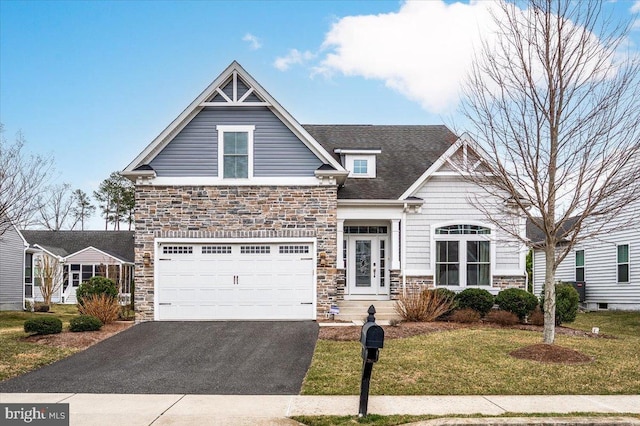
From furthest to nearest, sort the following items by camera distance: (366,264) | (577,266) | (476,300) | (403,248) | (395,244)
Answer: (577,266), (366,264), (395,244), (403,248), (476,300)

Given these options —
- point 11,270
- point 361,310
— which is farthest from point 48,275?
point 361,310

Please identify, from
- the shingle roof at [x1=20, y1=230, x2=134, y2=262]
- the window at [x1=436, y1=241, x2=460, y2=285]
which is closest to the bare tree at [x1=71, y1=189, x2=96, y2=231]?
the shingle roof at [x1=20, y1=230, x2=134, y2=262]

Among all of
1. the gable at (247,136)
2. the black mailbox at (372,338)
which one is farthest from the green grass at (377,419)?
the gable at (247,136)

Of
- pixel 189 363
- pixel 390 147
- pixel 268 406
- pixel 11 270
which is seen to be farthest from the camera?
pixel 11 270

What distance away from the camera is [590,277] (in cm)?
2775

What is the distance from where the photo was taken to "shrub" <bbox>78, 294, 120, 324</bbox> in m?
17.8

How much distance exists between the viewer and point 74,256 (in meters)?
38.7

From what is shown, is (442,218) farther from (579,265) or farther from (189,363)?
(579,265)

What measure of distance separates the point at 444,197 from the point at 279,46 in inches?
282

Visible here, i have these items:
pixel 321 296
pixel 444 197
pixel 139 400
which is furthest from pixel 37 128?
pixel 139 400

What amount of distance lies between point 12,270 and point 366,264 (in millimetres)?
19695

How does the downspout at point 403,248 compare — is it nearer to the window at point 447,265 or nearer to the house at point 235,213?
the window at point 447,265

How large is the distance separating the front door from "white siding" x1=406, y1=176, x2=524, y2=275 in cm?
113

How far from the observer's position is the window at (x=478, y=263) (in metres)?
20.2
